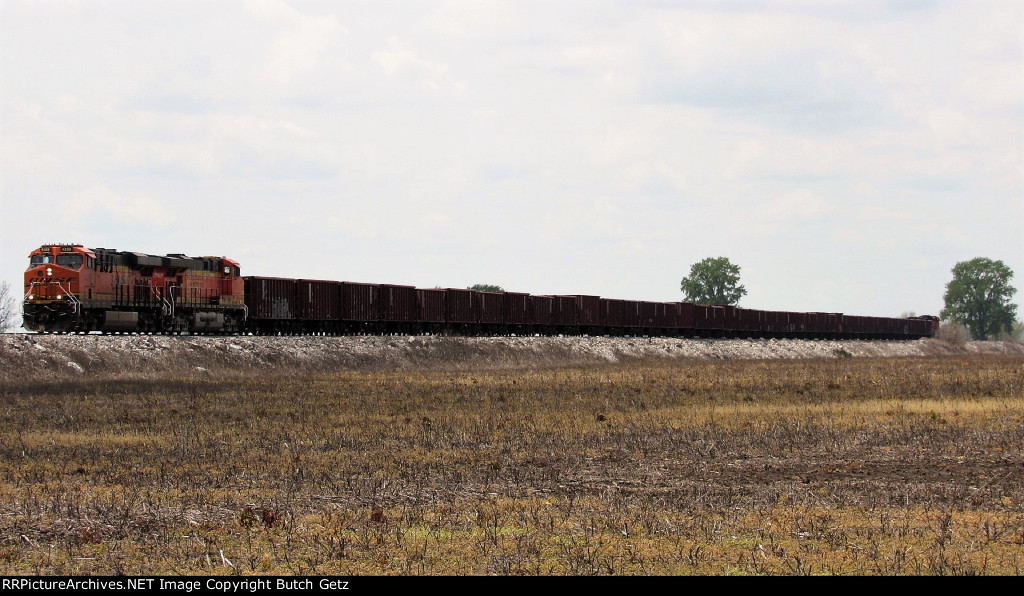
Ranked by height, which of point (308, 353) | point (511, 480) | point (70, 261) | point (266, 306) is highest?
point (70, 261)

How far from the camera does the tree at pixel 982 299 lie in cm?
17362

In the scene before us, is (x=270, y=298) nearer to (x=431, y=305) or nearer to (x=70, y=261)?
(x=70, y=261)

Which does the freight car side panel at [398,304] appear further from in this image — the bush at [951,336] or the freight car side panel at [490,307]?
the bush at [951,336]

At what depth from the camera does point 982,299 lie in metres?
175

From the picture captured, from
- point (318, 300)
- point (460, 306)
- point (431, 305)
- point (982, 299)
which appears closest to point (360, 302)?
point (318, 300)

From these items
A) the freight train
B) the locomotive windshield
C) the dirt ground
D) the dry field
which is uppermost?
the locomotive windshield

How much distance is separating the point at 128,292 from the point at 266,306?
9679 millimetres

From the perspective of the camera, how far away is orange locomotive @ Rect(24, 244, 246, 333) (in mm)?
42844

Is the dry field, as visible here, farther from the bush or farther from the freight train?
the bush

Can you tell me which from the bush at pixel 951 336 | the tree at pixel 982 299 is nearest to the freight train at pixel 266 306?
the bush at pixel 951 336

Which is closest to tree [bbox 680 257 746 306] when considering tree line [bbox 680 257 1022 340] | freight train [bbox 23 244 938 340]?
tree line [bbox 680 257 1022 340]

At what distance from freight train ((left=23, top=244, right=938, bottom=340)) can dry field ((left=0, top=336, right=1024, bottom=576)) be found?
410 inches
